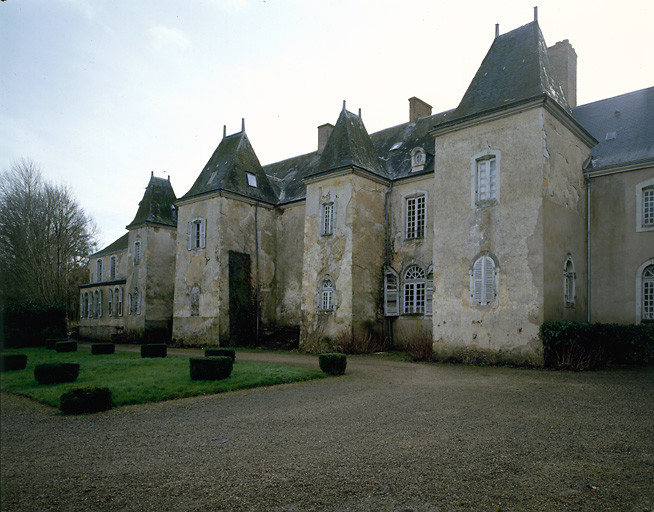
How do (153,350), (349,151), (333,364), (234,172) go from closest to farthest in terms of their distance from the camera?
(333,364) → (153,350) → (349,151) → (234,172)

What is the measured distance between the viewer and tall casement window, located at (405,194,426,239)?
66.1 ft

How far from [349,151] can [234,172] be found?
6991 millimetres

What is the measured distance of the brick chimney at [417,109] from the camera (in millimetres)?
24016

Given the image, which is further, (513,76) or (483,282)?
(513,76)

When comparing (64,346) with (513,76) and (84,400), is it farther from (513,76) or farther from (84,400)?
(513,76)

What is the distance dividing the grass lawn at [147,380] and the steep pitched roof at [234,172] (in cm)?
1179

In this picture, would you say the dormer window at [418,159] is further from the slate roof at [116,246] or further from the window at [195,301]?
the slate roof at [116,246]

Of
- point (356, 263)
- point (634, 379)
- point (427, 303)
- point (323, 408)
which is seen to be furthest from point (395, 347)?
point (323, 408)

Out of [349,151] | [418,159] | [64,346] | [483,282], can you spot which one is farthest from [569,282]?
[64,346]

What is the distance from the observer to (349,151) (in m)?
20.7

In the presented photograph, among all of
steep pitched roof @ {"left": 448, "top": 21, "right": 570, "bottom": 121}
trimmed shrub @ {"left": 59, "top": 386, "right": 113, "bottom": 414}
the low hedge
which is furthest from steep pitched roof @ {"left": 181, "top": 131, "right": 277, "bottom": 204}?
the low hedge

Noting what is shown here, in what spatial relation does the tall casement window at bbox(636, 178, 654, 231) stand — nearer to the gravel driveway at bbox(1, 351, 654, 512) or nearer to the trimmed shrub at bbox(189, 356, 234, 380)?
the gravel driveway at bbox(1, 351, 654, 512)

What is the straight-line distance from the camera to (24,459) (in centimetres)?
543

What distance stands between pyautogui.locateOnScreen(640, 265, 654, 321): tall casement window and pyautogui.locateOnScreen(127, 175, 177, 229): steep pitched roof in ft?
83.1
